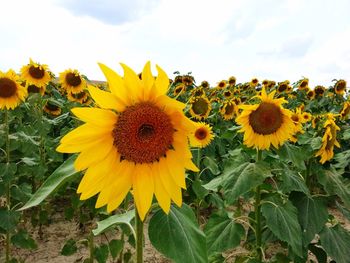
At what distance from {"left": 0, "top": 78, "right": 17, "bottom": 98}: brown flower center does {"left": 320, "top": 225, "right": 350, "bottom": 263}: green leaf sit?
322 centimetres

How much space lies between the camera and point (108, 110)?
1283mm

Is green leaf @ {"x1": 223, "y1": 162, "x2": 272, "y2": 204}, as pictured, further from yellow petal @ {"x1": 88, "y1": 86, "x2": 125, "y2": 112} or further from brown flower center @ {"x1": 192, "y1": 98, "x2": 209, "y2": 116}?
brown flower center @ {"x1": 192, "y1": 98, "x2": 209, "y2": 116}

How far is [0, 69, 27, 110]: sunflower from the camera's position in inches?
158

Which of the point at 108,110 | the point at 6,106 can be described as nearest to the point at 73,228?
the point at 6,106

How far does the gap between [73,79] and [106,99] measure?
5.00 metres

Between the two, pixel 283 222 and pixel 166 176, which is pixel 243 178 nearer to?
pixel 283 222

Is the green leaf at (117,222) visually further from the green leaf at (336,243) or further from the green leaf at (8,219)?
the green leaf at (8,219)

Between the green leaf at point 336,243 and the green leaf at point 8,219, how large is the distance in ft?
7.74

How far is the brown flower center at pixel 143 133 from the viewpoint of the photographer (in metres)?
1.30

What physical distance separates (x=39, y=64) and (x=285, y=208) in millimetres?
4279

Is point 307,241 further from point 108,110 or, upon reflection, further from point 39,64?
point 39,64

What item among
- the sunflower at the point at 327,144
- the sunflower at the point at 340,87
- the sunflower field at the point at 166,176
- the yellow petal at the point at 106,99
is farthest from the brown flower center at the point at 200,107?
the yellow petal at the point at 106,99

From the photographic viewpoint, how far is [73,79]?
19.8ft

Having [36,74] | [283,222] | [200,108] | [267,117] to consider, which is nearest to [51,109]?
[36,74]
